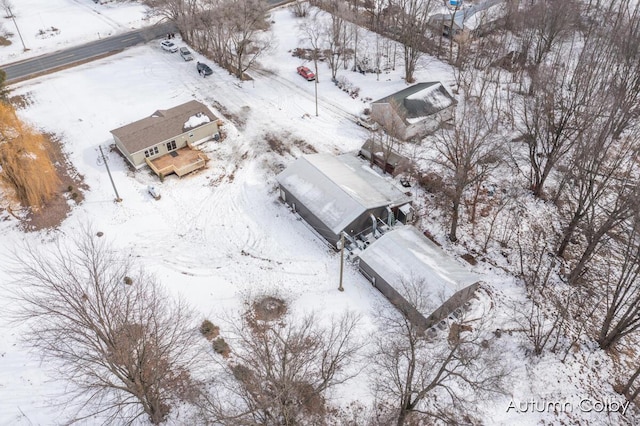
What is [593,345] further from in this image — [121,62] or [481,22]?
[121,62]

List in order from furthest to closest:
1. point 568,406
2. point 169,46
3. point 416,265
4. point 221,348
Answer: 1. point 169,46
2. point 416,265
3. point 221,348
4. point 568,406

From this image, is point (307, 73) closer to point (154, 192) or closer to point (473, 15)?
point (154, 192)

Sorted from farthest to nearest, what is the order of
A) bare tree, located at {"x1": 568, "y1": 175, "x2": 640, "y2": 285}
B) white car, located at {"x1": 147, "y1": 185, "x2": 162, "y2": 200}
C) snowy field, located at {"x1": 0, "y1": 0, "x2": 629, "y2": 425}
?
white car, located at {"x1": 147, "y1": 185, "x2": 162, "y2": 200}, snowy field, located at {"x1": 0, "y1": 0, "x2": 629, "y2": 425}, bare tree, located at {"x1": 568, "y1": 175, "x2": 640, "y2": 285}

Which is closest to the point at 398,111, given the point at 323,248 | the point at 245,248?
the point at 323,248

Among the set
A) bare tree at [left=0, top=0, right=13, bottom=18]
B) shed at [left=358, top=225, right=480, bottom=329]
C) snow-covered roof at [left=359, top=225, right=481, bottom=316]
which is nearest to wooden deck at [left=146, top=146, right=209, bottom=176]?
shed at [left=358, top=225, right=480, bottom=329]

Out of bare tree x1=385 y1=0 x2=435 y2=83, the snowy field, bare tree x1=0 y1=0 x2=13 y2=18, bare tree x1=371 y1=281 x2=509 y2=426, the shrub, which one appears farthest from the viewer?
bare tree x1=0 y1=0 x2=13 y2=18

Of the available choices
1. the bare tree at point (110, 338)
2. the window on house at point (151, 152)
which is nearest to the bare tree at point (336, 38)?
the window on house at point (151, 152)

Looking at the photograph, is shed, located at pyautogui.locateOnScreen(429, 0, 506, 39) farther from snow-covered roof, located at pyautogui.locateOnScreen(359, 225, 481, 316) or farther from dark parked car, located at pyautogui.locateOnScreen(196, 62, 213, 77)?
snow-covered roof, located at pyautogui.locateOnScreen(359, 225, 481, 316)

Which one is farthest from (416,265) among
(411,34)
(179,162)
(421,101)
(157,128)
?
(411,34)
